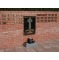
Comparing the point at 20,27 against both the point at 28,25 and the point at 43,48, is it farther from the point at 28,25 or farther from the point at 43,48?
the point at 43,48

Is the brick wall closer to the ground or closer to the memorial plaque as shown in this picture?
the memorial plaque

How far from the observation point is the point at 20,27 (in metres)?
9.91

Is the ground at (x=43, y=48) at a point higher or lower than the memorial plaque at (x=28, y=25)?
lower

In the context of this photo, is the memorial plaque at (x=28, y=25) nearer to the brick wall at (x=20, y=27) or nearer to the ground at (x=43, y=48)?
the brick wall at (x=20, y=27)

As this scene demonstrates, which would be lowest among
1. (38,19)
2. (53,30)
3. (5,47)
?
(5,47)

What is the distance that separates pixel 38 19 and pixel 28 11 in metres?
0.83

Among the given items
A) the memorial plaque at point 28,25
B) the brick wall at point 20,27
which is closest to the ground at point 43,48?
the brick wall at point 20,27

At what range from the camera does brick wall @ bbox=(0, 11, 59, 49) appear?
31.7 ft

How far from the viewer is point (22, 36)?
10016mm

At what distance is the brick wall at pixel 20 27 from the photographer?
9.65 meters

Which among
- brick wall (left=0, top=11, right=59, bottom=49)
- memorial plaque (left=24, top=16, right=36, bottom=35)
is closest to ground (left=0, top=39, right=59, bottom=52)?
brick wall (left=0, top=11, right=59, bottom=49)

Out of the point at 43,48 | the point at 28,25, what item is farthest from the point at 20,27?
the point at 43,48

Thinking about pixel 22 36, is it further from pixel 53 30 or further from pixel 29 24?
pixel 53 30

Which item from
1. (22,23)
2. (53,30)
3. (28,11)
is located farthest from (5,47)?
(53,30)
